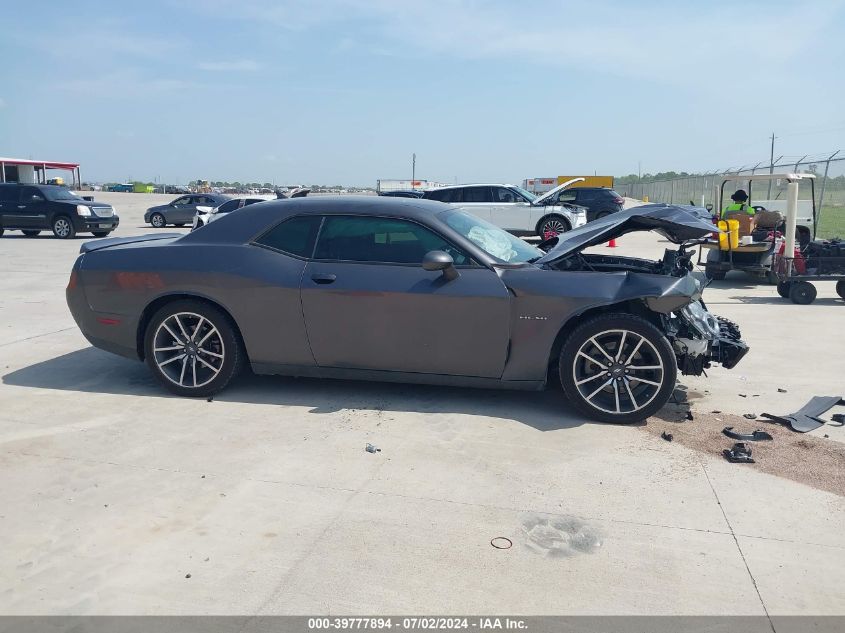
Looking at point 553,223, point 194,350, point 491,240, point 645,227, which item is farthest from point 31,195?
point 645,227

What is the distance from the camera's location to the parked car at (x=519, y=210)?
69.7ft

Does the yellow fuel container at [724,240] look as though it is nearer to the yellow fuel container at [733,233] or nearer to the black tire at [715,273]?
the yellow fuel container at [733,233]

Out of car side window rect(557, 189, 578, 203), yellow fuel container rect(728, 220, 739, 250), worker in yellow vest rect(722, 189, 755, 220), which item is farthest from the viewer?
car side window rect(557, 189, 578, 203)

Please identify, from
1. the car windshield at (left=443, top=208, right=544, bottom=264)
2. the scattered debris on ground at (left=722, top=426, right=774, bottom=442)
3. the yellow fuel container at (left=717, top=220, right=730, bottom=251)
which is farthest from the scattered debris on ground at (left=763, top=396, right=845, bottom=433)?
the yellow fuel container at (left=717, top=220, right=730, bottom=251)

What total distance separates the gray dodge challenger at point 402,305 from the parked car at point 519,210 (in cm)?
1552

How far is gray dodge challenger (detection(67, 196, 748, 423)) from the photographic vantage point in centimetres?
502

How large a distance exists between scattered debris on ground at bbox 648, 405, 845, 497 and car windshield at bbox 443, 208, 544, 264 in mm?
1544

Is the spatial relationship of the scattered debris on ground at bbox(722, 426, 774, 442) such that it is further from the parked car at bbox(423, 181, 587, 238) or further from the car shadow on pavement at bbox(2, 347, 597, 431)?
the parked car at bbox(423, 181, 587, 238)

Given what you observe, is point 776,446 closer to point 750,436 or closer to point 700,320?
point 750,436

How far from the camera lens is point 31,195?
22359 millimetres

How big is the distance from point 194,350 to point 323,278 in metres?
1.20

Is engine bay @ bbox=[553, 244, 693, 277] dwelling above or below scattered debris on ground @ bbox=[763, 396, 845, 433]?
above

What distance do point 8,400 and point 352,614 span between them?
12.9 ft

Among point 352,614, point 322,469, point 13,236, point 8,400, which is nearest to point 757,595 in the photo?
point 352,614
